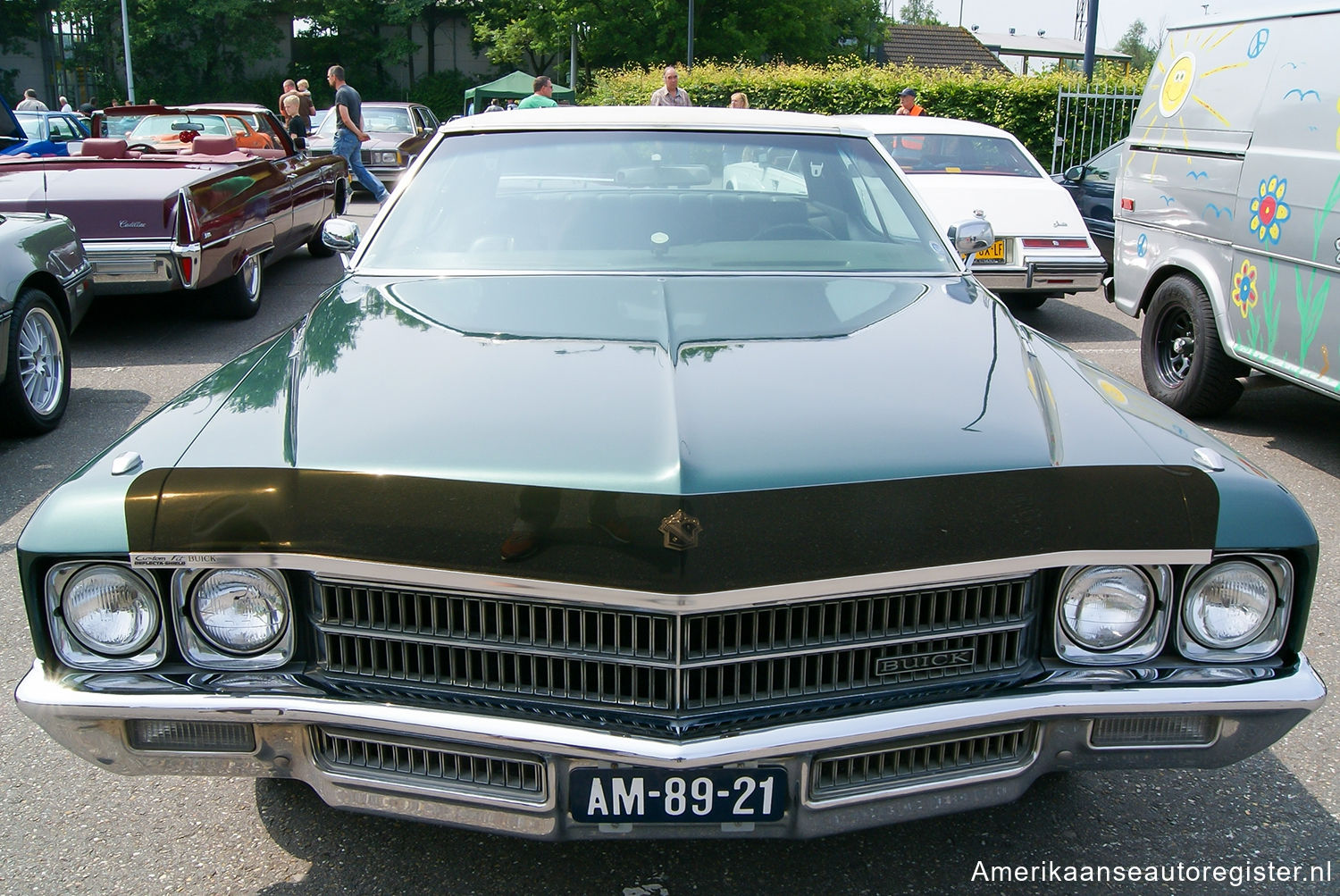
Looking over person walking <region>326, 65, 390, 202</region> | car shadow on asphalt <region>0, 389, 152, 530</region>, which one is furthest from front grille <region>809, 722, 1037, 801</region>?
person walking <region>326, 65, 390, 202</region>

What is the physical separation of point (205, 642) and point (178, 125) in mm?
8994

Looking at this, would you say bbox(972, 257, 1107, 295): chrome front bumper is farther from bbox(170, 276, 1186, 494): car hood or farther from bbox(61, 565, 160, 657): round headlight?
bbox(61, 565, 160, 657): round headlight

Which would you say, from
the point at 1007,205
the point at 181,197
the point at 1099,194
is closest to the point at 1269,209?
the point at 1007,205

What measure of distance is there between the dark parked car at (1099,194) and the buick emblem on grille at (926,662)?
27.3ft

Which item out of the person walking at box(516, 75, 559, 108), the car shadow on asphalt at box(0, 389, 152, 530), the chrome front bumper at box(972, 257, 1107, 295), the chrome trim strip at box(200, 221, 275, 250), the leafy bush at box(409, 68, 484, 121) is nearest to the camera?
the car shadow on asphalt at box(0, 389, 152, 530)

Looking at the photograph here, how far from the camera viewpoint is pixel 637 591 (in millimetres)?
1841

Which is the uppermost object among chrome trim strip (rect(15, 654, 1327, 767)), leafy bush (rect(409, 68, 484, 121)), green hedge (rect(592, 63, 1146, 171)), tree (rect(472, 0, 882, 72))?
tree (rect(472, 0, 882, 72))

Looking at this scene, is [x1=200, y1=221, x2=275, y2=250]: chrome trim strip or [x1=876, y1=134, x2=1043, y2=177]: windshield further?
[x1=876, y1=134, x2=1043, y2=177]: windshield

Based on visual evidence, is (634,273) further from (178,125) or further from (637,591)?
(178,125)

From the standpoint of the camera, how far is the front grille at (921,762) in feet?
6.48

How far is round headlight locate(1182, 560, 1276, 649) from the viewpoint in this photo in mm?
2082

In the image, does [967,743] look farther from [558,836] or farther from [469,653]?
[469,653]

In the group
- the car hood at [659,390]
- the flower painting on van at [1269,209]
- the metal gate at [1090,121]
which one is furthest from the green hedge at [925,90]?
the car hood at [659,390]

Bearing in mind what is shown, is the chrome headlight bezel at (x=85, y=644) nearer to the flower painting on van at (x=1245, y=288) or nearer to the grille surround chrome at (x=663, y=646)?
the grille surround chrome at (x=663, y=646)
